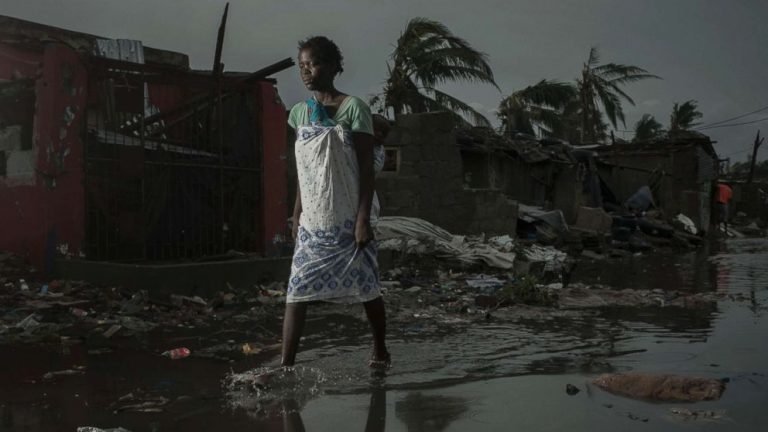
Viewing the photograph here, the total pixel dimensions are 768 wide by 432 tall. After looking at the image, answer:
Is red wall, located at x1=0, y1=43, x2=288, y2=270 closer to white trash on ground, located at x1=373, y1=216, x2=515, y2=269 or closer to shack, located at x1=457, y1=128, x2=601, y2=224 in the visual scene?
white trash on ground, located at x1=373, y1=216, x2=515, y2=269

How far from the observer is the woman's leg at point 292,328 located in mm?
3859

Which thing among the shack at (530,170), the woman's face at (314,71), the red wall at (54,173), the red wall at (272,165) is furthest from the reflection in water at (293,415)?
the shack at (530,170)

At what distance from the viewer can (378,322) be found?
4141mm

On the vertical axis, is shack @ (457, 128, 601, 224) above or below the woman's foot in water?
above

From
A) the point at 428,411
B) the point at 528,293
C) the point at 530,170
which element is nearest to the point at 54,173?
the point at 528,293

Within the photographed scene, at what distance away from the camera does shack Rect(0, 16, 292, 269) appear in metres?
7.31

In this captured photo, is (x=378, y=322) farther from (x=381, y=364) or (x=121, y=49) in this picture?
(x=121, y=49)

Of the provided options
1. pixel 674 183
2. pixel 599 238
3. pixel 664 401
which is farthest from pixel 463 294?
pixel 674 183

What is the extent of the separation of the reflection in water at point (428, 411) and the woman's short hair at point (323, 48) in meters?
1.79

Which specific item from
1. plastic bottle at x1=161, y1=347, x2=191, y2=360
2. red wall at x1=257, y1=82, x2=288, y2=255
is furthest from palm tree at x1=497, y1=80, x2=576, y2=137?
plastic bottle at x1=161, y1=347, x2=191, y2=360

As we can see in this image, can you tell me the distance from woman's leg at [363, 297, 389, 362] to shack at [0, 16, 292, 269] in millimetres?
4306

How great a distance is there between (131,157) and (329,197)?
4538 millimetres

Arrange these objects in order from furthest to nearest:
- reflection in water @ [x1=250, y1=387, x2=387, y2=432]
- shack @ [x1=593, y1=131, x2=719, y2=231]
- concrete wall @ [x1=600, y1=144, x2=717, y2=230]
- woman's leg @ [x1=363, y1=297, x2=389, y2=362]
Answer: shack @ [x1=593, y1=131, x2=719, y2=231] < concrete wall @ [x1=600, y1=144, x2=717, y2=230] < woman's leg @ [x1=363, y1=297, x2=389, y2=362] < reflection in water @ [x1=250, y1=387, x2=387, y2=432]

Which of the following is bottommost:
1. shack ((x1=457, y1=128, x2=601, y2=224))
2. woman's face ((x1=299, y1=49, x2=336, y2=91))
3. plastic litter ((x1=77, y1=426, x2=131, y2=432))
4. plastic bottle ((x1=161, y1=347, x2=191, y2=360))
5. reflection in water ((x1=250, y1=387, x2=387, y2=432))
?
reflection in water ((x1=250, y1=387, x2=387, y2=432))
